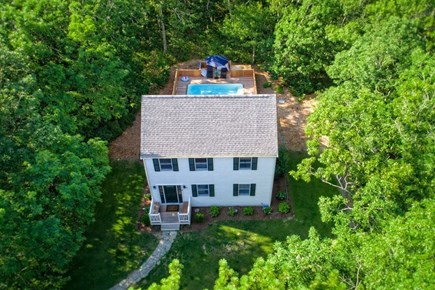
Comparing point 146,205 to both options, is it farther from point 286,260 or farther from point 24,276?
point 286,260

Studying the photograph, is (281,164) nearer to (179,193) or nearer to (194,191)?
(194,191)

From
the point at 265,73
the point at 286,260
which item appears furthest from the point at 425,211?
the point at 265,73

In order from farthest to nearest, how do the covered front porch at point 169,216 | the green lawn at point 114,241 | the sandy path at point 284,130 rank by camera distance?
the sandy path at point 284,130 < the covered front porch at point 169,216 < the green lawn at point 114,241

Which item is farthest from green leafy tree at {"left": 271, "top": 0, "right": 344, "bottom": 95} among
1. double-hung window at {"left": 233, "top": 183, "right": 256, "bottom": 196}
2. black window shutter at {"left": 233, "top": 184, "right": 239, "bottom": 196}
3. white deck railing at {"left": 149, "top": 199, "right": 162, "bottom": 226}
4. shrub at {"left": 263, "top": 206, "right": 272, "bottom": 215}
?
white deck railing at {"left": 149, "top": 199, "right": 162, "bottom": 226}

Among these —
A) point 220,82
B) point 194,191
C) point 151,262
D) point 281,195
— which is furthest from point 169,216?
point 220,82

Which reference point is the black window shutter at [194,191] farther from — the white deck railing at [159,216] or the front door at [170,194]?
the front door at [170,194]

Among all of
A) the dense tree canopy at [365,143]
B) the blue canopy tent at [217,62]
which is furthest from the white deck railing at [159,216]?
the blue canopy tent at [217,62]
